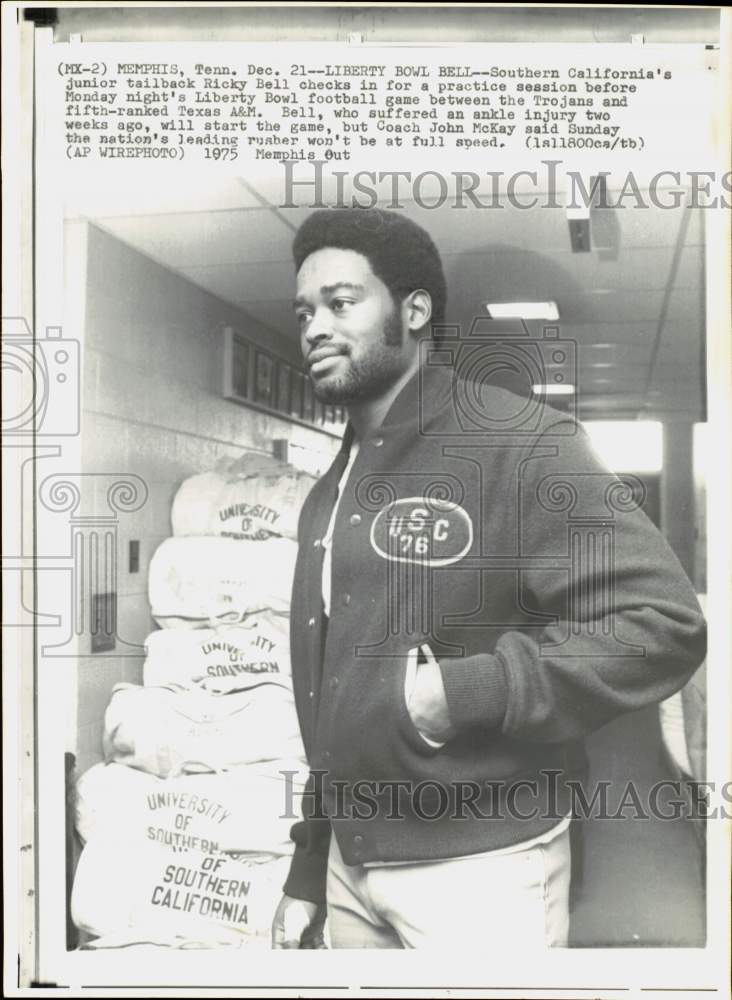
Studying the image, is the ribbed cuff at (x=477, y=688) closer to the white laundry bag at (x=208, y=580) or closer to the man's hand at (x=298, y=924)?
the white laundry bag at (x=208, y=580)

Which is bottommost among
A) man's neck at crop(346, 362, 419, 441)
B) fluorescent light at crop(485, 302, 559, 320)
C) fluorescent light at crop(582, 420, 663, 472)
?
fluorescent light at crop(582, 420, 663, 472)

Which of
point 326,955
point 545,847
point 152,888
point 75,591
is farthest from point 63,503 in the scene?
point 545,847

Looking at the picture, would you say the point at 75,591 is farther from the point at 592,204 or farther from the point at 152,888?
the point at 592,204

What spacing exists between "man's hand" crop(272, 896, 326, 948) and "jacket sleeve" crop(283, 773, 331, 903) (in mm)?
16

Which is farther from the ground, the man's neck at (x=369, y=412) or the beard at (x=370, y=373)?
the beard at (x=370, y=373)

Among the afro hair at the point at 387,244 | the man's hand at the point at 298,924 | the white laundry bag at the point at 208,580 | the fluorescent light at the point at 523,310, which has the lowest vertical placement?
the man's hand at the point at 298,924

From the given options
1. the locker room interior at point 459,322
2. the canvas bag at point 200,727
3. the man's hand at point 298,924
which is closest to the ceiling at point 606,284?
the locker room interior at point 459,322

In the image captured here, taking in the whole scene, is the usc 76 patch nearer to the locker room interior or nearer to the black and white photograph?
the black and white photograph

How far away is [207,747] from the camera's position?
6.77 feet

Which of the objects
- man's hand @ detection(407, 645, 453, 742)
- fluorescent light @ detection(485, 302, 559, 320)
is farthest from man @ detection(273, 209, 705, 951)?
fluorescent light @ detection(485, 302, 559, 320)

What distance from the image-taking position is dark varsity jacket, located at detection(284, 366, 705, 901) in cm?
193

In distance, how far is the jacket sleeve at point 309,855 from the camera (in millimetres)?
2027

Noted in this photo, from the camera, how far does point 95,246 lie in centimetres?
203

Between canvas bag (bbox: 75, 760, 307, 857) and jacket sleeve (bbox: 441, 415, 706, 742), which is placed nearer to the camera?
jacket sleeve (bbox: 441, 415, 706, 742)
